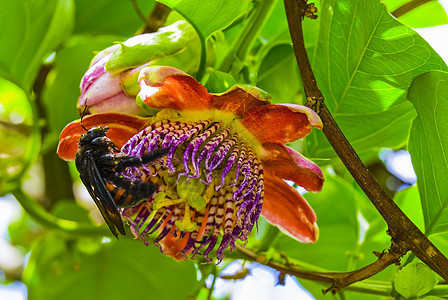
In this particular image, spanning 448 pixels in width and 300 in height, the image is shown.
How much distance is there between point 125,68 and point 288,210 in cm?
39

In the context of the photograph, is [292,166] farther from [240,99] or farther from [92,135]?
[92,135]

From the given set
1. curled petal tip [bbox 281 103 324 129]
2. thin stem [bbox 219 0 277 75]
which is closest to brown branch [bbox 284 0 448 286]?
curled petal tip [bbox 281 103 324 129]

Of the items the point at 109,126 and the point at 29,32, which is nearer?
the point at 109,126

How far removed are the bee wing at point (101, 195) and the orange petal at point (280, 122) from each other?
0.26 m

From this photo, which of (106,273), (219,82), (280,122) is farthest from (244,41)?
(106,273)

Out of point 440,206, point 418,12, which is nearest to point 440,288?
point 440,206

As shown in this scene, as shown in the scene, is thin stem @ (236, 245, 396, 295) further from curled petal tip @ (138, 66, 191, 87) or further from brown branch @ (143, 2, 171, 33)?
brown branch @ (143, 2, 171, 33)

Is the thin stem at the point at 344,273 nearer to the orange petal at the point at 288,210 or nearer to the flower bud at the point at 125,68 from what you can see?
the orange petal at the point at 288,210

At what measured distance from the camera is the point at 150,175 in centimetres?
109

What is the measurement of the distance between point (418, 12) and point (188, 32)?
71 centimetres

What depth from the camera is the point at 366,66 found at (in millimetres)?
1121

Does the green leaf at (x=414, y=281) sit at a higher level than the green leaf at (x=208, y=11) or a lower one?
lower

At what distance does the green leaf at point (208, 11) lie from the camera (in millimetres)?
1031

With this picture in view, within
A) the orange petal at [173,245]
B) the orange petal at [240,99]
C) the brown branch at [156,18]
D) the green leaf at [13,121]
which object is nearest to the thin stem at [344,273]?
the orange petal at [173,245]
